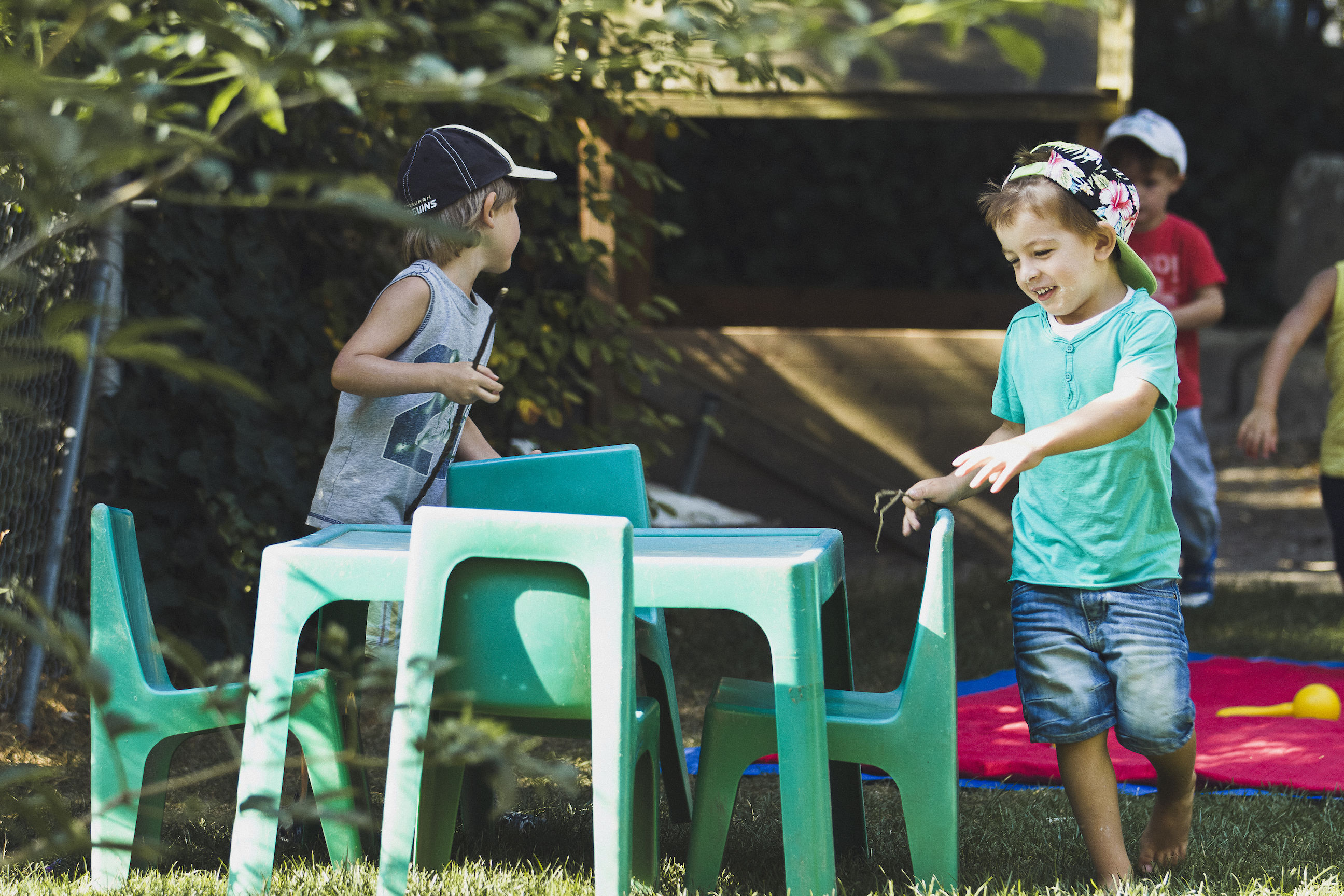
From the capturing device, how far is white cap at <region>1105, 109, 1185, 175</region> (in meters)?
4.45

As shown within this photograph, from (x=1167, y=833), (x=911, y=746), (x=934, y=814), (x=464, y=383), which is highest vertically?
(x=464, y=383)

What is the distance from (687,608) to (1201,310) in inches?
122

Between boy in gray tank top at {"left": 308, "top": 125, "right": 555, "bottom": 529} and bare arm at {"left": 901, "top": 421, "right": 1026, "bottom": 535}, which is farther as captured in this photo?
boy in gray tank top at {"left": 308, "top": 125, "right": 555, "bottom": 529}

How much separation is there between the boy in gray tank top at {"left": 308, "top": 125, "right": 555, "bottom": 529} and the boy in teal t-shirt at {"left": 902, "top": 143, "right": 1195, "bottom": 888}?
3.34 feet

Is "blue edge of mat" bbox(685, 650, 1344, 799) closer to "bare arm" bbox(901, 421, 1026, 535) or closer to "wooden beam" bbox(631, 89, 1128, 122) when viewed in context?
"bare arm" bbox(901, 421, 1026, 535)

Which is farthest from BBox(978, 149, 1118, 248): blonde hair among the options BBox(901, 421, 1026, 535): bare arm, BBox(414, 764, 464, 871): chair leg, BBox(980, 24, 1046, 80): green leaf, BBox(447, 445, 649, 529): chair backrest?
BBox(980, 24, 1046, 80): green leaf

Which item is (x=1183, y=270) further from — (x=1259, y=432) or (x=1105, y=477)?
Result: (x=1105, y=477)

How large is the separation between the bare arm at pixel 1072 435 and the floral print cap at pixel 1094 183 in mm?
308

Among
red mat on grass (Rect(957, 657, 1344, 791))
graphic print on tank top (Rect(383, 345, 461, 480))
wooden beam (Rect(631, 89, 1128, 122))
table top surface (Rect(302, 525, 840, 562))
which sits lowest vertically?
red mat on grass (Rect(957, 657, 1344, 791))

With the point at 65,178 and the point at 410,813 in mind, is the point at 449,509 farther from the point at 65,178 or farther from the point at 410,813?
the point at 65,178

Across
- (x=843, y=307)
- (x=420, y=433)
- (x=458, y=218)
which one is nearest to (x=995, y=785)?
(x=420, y=433)

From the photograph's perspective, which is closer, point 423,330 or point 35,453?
point 423,330

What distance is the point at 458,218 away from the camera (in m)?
2.71

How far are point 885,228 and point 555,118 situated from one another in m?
7.13
